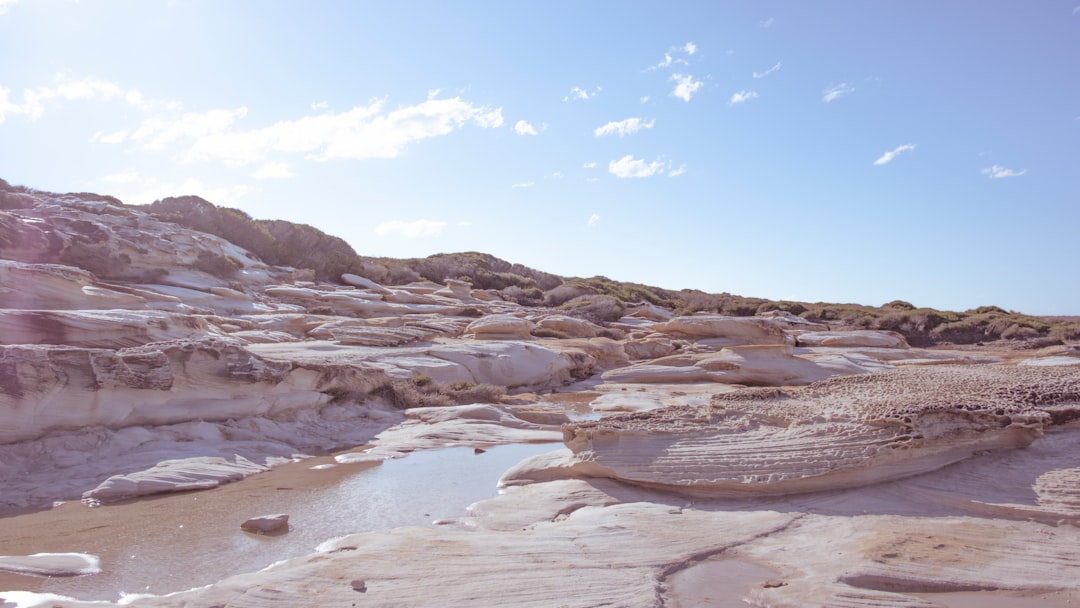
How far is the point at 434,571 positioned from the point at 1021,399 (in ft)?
17.7

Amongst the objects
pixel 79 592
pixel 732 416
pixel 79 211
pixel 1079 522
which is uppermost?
pixel 79 211

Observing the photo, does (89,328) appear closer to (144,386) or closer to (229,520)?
(144,386)

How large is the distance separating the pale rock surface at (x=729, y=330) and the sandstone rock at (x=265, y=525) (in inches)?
576

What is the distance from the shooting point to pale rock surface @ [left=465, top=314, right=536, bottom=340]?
57.0ft

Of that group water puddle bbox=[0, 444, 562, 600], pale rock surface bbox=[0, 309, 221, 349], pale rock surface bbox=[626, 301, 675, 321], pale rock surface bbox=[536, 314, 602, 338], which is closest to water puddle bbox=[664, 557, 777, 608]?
water puddle bbox=[0, 444, 562, 600]

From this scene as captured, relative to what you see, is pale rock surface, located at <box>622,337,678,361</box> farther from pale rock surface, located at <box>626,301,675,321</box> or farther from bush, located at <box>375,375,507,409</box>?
pale rock surface, located at <box>626,301,675,321</box>

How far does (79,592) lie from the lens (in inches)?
164

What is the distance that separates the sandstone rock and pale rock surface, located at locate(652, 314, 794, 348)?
576 inches

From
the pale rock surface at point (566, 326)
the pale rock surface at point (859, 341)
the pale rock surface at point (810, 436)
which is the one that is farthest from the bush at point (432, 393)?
the pale rock surface at point (859, 341)

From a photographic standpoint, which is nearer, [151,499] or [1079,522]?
[1079,522]

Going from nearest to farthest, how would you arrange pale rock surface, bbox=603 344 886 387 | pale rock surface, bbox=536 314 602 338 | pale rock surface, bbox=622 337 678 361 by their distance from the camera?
pale rock surface, bbox=603 344 886 387
pale rock surface, bbox=622 337 678 361
pale rock surface, bbox=536 314 602 338

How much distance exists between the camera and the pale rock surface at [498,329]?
17375 mm

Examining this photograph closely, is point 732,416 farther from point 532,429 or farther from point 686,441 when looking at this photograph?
point 532,429

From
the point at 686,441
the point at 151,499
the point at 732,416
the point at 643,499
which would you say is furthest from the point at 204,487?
the point at 732,416
